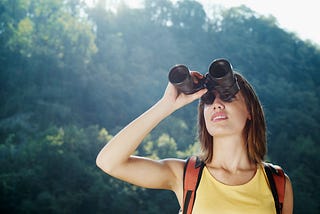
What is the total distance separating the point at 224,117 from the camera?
132 cm

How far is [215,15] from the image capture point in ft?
100

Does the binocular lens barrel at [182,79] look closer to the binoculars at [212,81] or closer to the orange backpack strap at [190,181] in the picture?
the binoculars at [212,81]

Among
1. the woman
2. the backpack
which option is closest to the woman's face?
the woman

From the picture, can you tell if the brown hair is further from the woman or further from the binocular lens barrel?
the binocular lens barrel

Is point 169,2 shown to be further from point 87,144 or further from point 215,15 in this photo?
point 87,144

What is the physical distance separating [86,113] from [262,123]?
21.2 m

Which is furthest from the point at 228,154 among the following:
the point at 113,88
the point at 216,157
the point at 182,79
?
the point at 113,88

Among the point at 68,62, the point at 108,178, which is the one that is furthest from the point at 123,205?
the point at 68,62

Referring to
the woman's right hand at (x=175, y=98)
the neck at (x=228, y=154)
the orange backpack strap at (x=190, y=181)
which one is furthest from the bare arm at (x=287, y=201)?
the woman's right hand at (x=175, y=98)

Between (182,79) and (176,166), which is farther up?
(182,79)

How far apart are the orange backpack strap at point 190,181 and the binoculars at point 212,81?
0.65 ft

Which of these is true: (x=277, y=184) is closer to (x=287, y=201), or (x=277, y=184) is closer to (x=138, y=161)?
(x=287, y=201)

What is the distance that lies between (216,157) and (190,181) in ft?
0.53

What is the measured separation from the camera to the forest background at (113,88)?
617 inches
